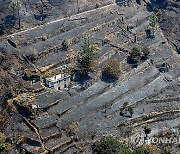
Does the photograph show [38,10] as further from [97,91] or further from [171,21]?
[171,21]

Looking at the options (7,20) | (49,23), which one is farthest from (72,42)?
(7,20)

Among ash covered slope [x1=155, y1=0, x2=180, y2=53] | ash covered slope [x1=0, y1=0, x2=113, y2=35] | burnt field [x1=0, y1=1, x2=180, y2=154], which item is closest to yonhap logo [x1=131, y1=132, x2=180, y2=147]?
burnt field [x1=0, y1=1, x2=180, y2=154]

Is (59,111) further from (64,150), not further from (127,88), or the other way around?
(127,88)

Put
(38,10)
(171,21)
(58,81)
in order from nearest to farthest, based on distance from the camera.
→ (58,81)
(38,10)
(171,21)

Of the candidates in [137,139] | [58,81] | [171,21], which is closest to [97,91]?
[58,81]

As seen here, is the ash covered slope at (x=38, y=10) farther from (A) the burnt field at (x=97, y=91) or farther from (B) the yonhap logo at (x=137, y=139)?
(B) the yonhap logo at (x=137, y=139)

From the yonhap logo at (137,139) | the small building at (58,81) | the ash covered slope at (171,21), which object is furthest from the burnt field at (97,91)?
the ash covered slope at (171,21)

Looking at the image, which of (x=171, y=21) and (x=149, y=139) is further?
(x=171, y=21)
